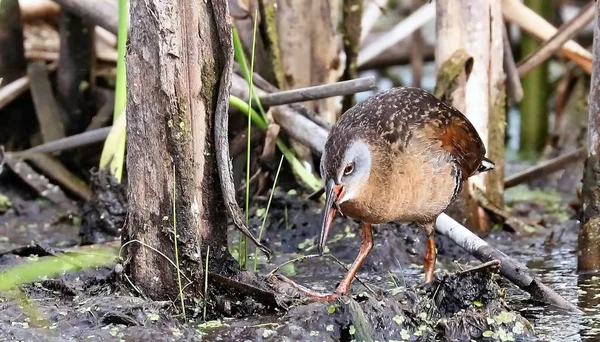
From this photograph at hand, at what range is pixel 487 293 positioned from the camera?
4.33 m

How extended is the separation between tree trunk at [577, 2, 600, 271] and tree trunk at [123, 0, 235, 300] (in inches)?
73.6

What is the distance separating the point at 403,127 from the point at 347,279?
759 millimetres

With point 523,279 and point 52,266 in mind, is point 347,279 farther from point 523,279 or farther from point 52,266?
point 52,266

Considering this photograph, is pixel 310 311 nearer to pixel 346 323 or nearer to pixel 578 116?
pixel 346 323

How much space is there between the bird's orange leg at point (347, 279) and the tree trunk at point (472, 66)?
4.18ft

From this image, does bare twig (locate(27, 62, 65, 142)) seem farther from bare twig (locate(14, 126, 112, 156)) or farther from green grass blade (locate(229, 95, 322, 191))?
green grass blade (locate(229, 95, 322, 191))

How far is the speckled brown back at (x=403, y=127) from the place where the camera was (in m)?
4.54

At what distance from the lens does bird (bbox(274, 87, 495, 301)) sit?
443 cm

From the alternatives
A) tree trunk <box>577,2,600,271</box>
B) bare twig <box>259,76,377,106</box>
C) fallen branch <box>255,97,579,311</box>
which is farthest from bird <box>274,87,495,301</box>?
tree trunk <box>577,2,600,271</box>

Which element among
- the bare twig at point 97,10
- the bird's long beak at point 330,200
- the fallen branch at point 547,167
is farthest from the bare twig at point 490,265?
the bare twig at point 97,10

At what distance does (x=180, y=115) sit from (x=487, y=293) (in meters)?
1.51

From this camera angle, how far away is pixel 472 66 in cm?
597

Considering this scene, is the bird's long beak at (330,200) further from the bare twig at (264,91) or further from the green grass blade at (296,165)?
the bare twig at (264,91)

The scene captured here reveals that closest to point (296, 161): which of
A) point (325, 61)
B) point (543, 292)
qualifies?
point (325, 61)
